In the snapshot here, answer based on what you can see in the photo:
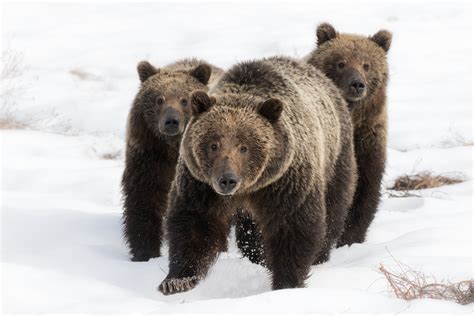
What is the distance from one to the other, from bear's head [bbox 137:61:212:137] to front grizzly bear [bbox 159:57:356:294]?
136cm

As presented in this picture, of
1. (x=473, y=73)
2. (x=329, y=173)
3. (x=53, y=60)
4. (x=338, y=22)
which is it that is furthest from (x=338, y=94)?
(x=338, y=22)

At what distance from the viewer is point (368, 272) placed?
6648 mm

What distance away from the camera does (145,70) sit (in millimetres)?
8523

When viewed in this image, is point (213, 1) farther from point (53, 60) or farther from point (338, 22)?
point (53, 60)

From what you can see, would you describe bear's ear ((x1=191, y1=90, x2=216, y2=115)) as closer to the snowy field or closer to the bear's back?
the bear's back

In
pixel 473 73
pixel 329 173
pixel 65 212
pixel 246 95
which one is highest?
pixel 246 95

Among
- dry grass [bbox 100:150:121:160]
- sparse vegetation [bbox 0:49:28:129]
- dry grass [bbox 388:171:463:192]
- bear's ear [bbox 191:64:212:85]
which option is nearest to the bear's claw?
bear's ear [bbox 191:64:212:85]

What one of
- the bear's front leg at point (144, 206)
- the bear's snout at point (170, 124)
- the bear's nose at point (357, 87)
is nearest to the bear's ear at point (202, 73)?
the bear's snout at point (170, 124)

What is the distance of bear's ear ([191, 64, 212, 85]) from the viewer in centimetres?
833

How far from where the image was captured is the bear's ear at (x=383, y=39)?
8.92 m

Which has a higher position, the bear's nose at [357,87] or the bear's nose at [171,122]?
the bear's nose at [171,122]

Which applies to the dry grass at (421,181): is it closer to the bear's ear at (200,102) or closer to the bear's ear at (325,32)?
the bear's ear at (325,32)

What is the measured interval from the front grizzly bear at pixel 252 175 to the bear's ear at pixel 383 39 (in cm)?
231

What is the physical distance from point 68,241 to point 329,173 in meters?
2.46
